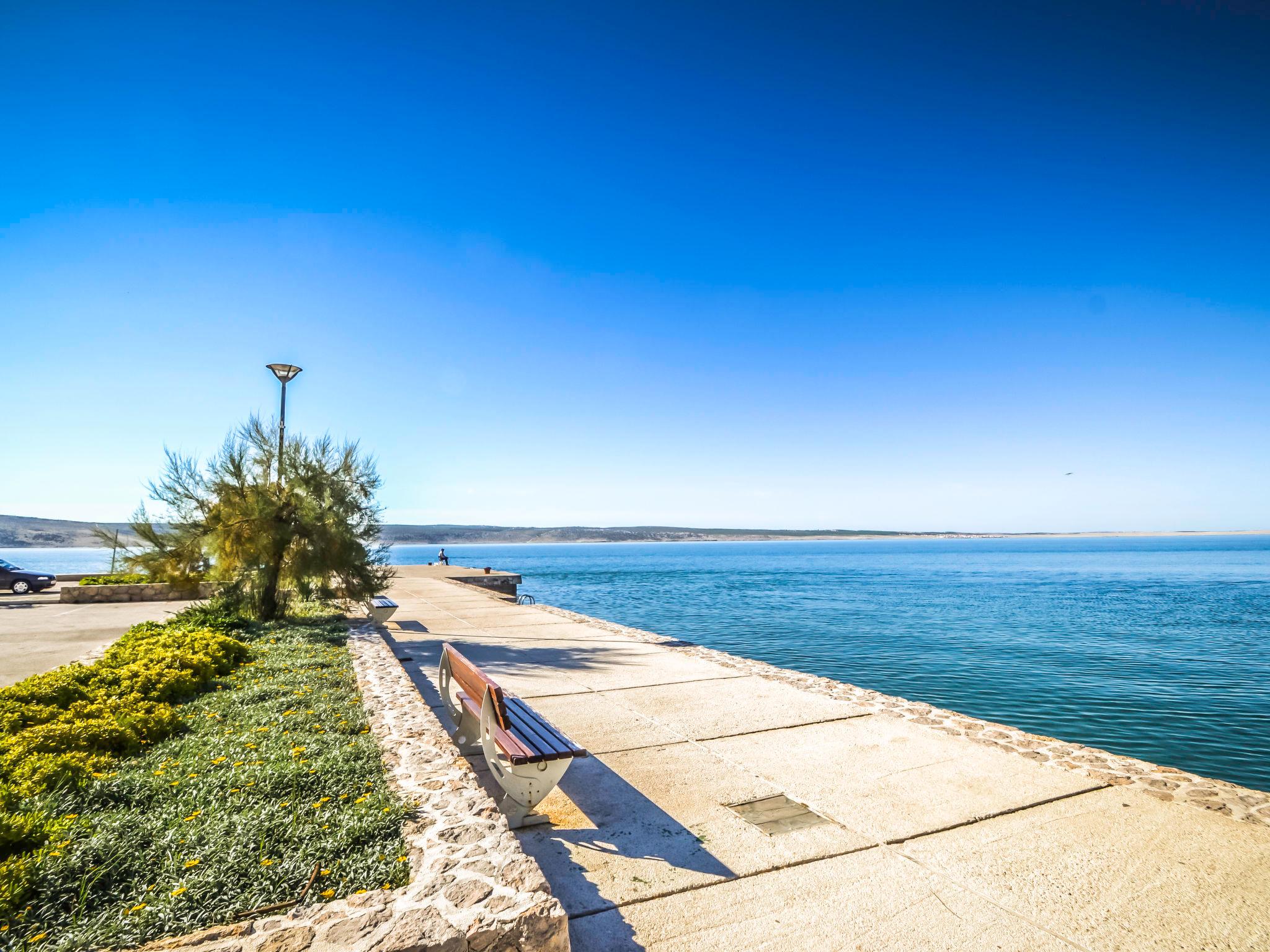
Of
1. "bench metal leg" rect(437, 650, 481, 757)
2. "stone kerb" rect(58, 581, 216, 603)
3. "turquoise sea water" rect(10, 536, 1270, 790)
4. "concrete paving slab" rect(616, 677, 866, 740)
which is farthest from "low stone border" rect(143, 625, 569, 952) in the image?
"stone kerb" rect(58, 581, 216, 603)

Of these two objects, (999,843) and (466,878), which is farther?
(999,843)

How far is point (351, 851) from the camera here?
4.01 meters

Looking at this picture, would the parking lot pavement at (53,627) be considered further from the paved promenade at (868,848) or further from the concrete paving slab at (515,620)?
the paved promenade at (868,848)

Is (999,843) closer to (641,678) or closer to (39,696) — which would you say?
(641,678)

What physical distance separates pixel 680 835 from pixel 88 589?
77.3 feet

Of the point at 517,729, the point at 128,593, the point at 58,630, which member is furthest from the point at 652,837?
the point at 128,593

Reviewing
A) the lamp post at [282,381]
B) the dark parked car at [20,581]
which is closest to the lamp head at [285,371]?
the lamp post at [282,381]

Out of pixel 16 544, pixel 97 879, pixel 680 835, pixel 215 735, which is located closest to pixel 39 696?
pixel 215 735

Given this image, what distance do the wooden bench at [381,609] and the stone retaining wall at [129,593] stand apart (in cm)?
861

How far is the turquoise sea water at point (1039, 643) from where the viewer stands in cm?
1214

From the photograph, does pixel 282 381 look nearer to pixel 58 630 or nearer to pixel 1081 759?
pixel 58 630

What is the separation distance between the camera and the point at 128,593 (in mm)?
21188

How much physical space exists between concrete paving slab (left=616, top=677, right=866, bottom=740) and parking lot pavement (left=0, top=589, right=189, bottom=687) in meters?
9.52

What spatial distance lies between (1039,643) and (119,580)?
30520 mm
